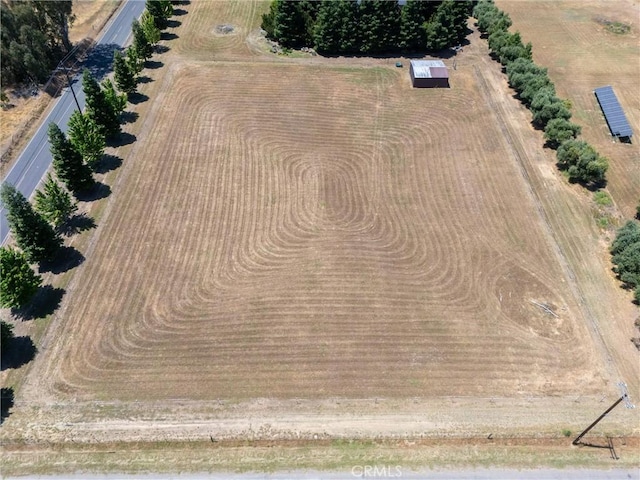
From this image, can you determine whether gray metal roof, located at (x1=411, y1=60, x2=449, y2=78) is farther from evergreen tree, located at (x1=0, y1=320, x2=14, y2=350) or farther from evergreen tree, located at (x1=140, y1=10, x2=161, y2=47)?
evergreen tree, located at (x1=0, y1=320, x2=14, y2=350)

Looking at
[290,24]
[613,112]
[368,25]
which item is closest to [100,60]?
[290,24]

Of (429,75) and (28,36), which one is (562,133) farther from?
(28,36)

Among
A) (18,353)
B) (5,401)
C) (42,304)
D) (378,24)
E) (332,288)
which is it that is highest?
(378,24)

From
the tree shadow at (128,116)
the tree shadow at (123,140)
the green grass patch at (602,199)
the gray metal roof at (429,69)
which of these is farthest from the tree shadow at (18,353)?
the green grass patch at (602,199)

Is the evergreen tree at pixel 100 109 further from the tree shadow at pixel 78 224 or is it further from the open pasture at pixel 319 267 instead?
the tree shadow at pixel 78 224

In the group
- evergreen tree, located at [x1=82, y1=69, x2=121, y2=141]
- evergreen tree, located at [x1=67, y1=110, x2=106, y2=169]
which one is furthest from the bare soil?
evergreen tree, located at [x1=82, y1=69, x2=121, y2=141]

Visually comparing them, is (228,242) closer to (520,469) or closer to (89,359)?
(89,359)
